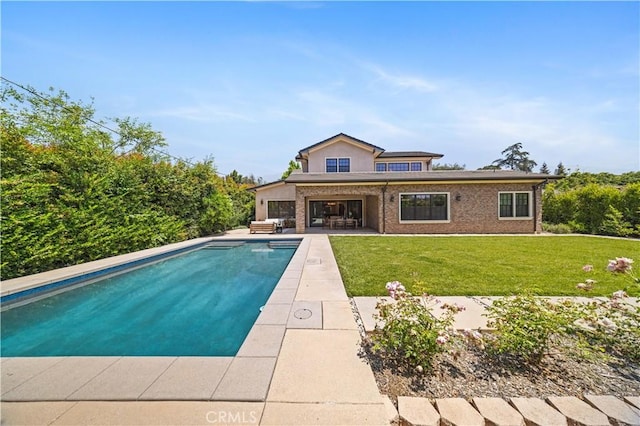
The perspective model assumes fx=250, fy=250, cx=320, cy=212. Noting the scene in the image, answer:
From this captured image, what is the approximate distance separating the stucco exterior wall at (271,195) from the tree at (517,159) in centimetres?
5365

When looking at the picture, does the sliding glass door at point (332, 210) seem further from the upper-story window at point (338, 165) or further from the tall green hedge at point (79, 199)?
the tall green hedge at point (79, 199)

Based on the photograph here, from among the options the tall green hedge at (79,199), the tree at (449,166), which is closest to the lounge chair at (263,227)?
the tall green hedge at (79,199)

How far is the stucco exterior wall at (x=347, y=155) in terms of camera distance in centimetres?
1973

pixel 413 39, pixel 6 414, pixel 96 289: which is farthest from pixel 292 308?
pixel 413 39

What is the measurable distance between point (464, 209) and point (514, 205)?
9.66 ft

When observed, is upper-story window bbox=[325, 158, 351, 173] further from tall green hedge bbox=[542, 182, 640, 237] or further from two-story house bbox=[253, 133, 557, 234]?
tall green hedge bbox=[542, 182, 640, 237]

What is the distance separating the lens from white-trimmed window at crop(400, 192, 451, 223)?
601 inches

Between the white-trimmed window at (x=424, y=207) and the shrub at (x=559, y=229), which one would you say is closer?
the shrub at (x=559, y=229)

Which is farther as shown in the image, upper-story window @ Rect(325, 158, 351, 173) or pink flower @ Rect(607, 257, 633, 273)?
upper-story window @ Rect(325, 158, 351, 173)

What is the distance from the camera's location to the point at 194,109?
48.2 ft

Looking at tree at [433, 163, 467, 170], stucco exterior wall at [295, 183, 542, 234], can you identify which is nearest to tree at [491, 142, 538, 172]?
tree at [433, 163, 467, 170]

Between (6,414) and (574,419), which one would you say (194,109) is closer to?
(6,414)

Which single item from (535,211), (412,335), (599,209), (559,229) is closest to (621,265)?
(412,335)

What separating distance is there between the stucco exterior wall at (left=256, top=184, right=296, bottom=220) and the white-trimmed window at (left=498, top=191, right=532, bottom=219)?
1412 centimetres
